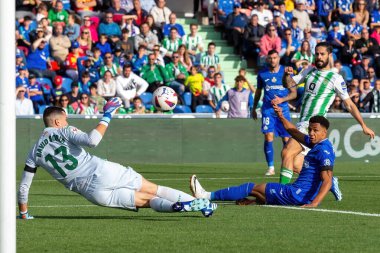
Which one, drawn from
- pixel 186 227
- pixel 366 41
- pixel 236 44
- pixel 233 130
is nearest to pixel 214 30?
pixel 236 44

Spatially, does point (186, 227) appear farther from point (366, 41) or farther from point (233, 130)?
point (366, 41)

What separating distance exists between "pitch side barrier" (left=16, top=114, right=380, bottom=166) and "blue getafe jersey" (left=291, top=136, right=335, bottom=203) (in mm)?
12158

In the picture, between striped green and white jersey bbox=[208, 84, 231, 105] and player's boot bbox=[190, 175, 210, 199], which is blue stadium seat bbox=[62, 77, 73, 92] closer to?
striped green and white jersey bbox=[208, 84, 231, 105]

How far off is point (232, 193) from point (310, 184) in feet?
A: 3.18

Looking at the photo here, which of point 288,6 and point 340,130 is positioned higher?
point 288,6

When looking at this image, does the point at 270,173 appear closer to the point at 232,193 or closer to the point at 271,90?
the point at 271,90

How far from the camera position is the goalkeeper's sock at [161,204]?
11203mm

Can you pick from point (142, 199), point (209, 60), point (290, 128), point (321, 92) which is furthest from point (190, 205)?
point (209, 60)

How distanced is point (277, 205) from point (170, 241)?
133 inches

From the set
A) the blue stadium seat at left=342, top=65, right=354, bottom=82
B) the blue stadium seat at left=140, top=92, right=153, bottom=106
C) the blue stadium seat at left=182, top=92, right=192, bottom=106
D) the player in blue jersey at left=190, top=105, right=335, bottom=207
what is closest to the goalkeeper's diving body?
the player in blue jersey at left=190, top=105, right=335, bottom=207

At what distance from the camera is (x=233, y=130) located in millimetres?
25500

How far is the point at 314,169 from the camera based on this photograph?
41.1 ft

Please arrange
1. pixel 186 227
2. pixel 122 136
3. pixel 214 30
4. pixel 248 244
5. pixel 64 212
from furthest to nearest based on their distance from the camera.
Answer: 1. pixel 214 30
2. pixel 122 136
3. pixel 64 212
4. pixel 186 227
5. pixel 248 244

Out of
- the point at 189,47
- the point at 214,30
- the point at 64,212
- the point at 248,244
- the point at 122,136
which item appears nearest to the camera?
the point at 248,244
